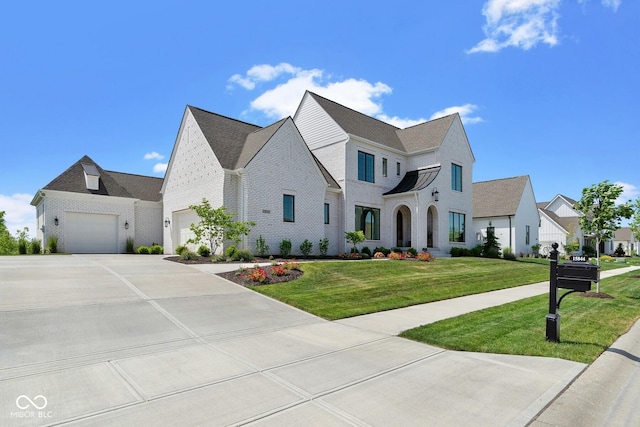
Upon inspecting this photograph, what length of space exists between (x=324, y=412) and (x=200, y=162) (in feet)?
61.5

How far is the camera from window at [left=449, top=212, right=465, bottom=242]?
26.3 metres

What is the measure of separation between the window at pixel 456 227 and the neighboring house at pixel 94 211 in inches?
827

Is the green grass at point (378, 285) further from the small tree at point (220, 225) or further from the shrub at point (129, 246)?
the shrub at point (129, 246)

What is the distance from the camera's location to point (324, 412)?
11.9 feet

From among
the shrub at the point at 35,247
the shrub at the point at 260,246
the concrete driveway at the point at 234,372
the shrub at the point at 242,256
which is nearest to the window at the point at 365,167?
the shrub at the point at 260,246

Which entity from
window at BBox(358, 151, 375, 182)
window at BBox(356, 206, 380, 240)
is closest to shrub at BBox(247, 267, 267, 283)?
window at BBox(356, 206, 380, 240)

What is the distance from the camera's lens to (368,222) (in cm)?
2386

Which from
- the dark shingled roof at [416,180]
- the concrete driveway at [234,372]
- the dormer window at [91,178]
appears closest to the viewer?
the concrete driveway at [234,372]

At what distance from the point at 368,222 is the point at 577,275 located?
17.6 metres

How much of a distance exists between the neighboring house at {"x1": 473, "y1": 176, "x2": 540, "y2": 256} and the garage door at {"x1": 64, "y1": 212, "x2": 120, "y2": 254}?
28.9m

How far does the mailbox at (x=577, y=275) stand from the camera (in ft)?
20.2

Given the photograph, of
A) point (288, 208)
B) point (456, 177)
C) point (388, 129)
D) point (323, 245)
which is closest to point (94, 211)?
point (288, 208)

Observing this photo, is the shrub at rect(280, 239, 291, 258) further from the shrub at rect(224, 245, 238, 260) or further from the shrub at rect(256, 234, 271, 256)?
the shrub at rect(224, 245, 238, 260)

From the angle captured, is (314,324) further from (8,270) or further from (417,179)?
(417,179)
